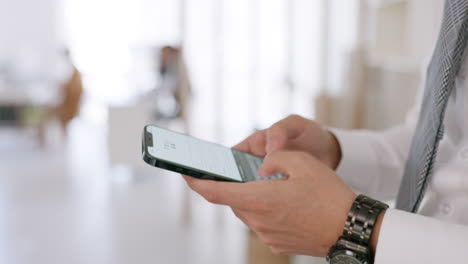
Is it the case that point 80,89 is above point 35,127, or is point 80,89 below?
above

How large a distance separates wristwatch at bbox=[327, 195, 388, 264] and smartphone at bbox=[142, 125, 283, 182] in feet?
0.59

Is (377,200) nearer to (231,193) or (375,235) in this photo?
(375,235)

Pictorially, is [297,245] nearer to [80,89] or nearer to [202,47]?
[202,47]

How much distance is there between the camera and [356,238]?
57 centimetres

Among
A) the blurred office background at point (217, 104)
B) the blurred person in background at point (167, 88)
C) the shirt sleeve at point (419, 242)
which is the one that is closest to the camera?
the shirt sleeve at point (419, 242)

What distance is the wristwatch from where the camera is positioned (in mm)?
572

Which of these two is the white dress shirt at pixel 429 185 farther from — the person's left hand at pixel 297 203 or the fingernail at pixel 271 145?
the fingernail at pixel 271 145

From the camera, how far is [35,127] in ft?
17.4

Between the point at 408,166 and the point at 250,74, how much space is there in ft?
A: 6.14

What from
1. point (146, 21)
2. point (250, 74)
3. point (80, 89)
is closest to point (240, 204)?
point (250, 74)

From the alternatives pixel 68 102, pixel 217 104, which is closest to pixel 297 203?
pixel 217 104

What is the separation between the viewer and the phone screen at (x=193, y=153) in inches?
26.1

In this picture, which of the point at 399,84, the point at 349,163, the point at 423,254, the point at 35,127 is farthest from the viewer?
the point at 35,127

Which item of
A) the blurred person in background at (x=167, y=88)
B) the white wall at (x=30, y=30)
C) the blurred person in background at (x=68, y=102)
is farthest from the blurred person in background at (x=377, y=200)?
the white wall at (x=30, y=30)
